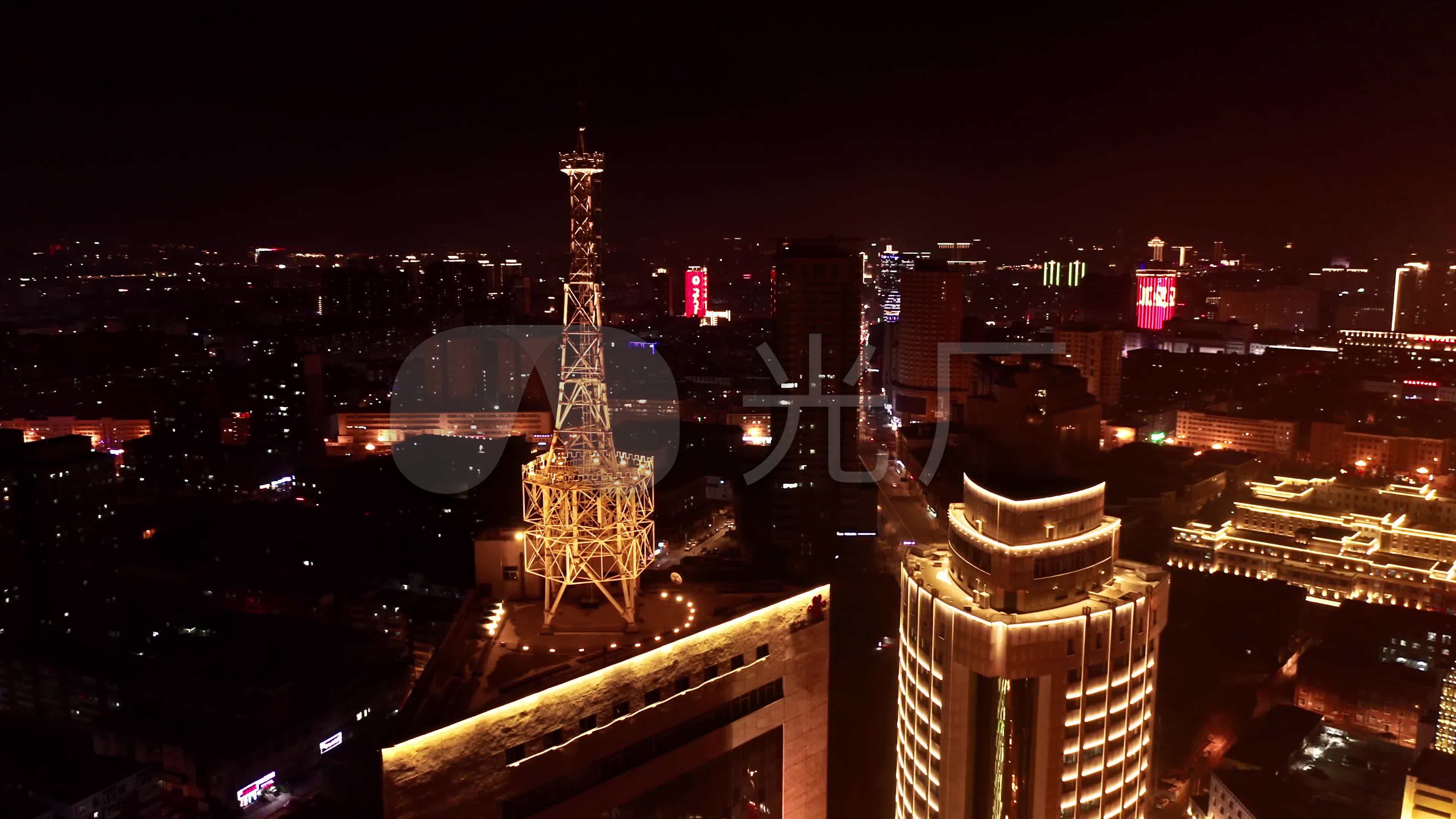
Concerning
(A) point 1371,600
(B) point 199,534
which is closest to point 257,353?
(B) point 199,534

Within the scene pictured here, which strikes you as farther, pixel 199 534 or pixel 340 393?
pixel 340 393

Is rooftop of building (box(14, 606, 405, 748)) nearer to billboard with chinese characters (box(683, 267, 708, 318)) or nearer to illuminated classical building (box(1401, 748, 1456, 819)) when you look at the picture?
illuminated classical building (box(1401, 748, 1456, 819))

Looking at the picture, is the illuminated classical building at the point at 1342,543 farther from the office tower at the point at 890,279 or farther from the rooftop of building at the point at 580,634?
the office tower at the point at 890,279

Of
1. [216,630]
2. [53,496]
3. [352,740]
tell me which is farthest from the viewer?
[53,496]

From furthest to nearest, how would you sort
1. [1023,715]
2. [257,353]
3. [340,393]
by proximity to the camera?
1. [257,353]
2. [340,393]
3. [1023,715]

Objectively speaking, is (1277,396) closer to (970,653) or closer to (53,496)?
(970,653)

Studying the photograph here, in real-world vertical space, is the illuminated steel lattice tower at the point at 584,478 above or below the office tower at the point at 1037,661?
above

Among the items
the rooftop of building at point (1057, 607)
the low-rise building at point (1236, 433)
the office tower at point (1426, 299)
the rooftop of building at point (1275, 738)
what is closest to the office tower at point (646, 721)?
the rooftop of building at point (1057, 607)
